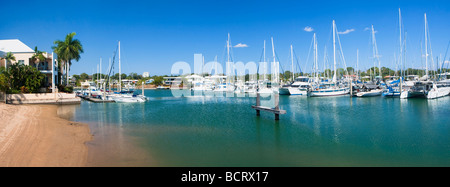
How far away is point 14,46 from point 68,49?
28.1 feet

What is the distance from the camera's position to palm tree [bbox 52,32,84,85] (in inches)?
1951

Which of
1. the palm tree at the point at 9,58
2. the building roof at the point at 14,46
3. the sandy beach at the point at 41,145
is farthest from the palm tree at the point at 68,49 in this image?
the sandy beach at the point at 41,145

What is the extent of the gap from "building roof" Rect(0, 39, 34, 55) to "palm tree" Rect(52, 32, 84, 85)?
6.19 metres

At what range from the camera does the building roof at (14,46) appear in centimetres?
4103

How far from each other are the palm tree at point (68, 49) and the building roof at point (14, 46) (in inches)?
244

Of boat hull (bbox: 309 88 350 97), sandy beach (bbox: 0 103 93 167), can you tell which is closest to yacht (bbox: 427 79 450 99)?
boat hull (bbox: 309 88 350 97)

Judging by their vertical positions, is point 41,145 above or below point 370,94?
below

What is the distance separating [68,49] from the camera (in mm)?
49625

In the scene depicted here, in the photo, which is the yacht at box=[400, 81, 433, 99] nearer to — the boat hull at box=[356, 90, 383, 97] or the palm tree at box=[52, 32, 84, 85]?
the boat hull at box=[356, 90, 383, 97]

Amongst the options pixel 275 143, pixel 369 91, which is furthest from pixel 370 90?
pixel 275 143

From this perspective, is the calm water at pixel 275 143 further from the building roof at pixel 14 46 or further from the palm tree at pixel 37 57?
the building roof at pixel 14 46

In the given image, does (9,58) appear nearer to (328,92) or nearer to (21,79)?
(21,79)

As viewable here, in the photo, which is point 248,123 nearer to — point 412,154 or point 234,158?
point 234,158

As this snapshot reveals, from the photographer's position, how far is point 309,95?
55438mm
